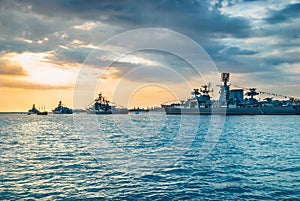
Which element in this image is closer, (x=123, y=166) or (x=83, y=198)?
(x=83, y=198)

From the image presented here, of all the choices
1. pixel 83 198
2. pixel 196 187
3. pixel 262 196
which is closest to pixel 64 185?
pixel 83 198

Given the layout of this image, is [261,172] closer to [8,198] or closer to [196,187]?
[196,187]

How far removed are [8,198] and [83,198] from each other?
446cm

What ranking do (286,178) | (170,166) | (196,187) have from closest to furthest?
(196,187)
(286,178)
(170,166)

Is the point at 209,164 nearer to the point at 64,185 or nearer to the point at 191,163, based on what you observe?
the point at 191,163

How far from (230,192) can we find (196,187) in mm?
2283

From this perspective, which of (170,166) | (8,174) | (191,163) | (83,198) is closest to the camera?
(83,198)

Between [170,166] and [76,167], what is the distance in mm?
8439

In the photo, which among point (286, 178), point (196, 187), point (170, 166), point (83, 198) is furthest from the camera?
point (170, 166)

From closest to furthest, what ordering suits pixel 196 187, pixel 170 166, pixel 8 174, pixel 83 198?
pixel 83 198 < pixel 196 187 < pixel 8 174 < pixel 170 166

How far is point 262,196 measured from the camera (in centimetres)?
1938

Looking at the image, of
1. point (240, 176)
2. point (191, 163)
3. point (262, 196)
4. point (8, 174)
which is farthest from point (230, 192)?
point (8, 174)

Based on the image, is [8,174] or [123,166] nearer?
[8,174]

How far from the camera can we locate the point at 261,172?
26.5 m
